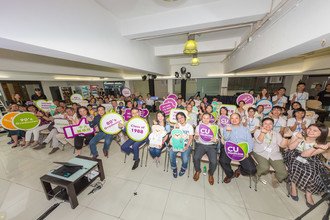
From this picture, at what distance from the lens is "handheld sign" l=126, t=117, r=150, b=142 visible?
281 centimetres

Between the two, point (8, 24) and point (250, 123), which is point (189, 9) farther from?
point (250, 123)

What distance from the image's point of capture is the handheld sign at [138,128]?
9.21 ft

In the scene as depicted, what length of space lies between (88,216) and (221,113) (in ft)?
11.4

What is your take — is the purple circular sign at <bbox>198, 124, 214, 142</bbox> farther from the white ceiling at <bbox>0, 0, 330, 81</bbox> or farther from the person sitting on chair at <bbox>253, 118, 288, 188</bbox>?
the white ceiling at <bbox>0, 0, 330, 81</bbox>

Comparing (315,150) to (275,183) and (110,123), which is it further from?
(110,123)

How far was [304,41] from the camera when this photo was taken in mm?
1584

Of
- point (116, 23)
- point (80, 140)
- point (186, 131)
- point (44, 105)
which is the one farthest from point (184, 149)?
point (44, 105)

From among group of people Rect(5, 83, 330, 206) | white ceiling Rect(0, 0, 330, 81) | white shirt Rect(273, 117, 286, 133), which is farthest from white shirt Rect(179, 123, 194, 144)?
white shirt Rect(273, 117, 286, 133)

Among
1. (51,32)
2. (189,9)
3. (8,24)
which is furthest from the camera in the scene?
(189,9)

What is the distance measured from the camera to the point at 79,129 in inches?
130

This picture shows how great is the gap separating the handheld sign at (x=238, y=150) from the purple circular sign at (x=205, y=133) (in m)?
0.37

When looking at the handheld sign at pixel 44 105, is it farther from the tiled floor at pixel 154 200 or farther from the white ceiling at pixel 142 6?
the white ceiling at pixel 142 6

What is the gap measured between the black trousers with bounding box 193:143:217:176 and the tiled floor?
0.34 metres

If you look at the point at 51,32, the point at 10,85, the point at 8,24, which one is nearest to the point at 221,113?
the point at 51,32
